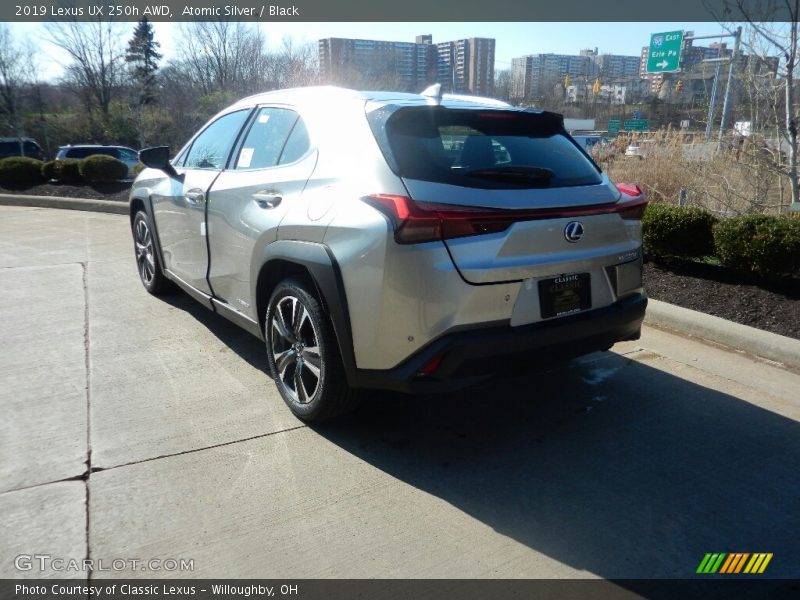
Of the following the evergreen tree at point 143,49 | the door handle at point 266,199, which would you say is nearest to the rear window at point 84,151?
the door handle at point 266,199

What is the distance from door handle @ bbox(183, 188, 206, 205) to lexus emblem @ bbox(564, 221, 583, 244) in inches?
99.1

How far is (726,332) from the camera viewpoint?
15.5ft

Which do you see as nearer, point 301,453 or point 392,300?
point 392,300

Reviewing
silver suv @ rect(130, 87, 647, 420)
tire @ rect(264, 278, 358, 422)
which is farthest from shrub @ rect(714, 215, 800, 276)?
tire @ rect(264, 278, 358, 422)

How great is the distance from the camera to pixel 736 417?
361cm

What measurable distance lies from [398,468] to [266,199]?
5.42 feet

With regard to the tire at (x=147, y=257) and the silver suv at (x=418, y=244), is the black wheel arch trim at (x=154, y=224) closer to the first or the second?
the tire at (x=147, y=257)

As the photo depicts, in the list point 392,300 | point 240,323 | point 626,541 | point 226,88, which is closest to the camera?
point 626,541

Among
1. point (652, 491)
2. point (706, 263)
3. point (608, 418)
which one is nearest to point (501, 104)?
point (608, 418)

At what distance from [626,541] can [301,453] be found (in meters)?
1.59

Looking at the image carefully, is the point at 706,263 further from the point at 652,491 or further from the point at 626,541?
the point at 626,541

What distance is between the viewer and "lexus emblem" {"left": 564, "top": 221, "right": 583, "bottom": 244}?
118 inches

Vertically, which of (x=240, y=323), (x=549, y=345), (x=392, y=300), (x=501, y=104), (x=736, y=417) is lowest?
(x=736, y=417)

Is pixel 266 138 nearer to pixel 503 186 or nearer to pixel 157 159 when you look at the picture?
pixel 157 159
